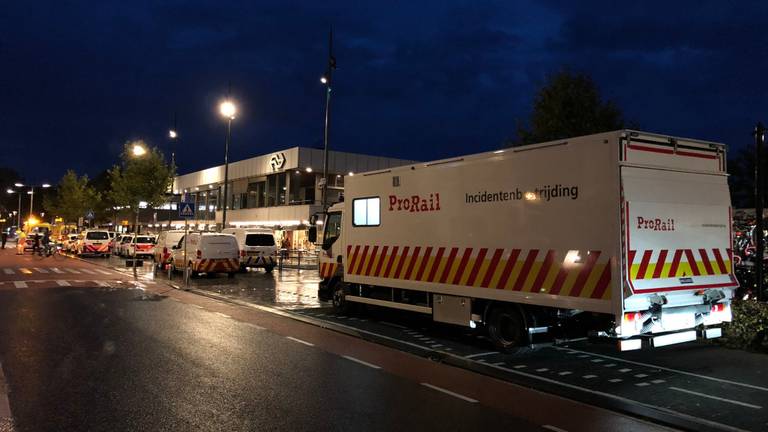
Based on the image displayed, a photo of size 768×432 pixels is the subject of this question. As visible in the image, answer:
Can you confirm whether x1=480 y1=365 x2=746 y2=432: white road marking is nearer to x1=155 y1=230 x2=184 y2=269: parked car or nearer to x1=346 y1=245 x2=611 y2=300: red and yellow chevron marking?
x1=346 y1=245 x2=611 y2=300: red and yellow chevron marking

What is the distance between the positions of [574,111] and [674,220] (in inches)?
388

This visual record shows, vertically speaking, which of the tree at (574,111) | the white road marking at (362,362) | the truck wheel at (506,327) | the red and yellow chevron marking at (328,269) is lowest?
the white road marking at (362,362)

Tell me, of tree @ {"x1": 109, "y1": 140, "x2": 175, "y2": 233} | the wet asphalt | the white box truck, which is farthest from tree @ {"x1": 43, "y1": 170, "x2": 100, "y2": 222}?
the white box truck

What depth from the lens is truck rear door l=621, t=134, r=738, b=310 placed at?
25.2ft

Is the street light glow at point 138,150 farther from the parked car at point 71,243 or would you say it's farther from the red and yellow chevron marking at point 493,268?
the red and yellow chevron marking at point 493,268

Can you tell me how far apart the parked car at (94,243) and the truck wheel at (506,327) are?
37.5 meters

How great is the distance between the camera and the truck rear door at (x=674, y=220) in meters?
7.68

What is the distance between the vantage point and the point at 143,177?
152 feet

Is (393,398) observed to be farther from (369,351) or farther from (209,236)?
(209,236)

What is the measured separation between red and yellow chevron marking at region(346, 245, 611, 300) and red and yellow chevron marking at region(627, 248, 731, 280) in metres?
0.42

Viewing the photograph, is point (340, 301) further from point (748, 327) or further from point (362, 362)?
point (748, 327)

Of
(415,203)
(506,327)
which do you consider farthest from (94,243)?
(506,327)

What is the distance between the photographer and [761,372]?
7.72 metres

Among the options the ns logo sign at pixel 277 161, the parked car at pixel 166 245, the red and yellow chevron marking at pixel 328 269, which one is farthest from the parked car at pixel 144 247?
the red and yellow chevron marking at pixel 328 269
